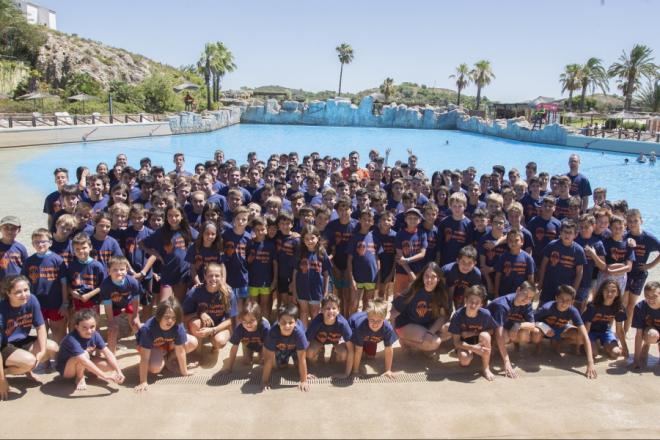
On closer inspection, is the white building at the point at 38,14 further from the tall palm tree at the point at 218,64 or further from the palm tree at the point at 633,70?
the palm tree at the point at 633,70

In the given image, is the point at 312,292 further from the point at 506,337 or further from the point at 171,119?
the point at 171,119

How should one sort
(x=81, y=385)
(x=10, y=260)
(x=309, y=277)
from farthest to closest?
(x=309, y=277) < (x=10, y=260) < (x=81, y=385)

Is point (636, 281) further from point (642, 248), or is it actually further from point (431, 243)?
point (431, 243)

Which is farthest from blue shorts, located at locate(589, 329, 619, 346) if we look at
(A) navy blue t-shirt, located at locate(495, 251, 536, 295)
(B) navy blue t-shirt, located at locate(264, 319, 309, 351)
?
(B) navy blue t-shirt, located at locate(264, 319, 309, 351)

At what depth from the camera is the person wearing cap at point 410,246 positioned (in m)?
5.96

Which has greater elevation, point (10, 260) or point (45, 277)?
point (10, 260)

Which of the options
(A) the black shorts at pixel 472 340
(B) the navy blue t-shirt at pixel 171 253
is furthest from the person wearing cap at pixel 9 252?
(A) the black shorts at pixel 472 340

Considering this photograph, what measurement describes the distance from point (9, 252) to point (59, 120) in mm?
23356

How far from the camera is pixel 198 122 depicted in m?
32.9

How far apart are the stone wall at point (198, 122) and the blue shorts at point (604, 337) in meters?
29.3

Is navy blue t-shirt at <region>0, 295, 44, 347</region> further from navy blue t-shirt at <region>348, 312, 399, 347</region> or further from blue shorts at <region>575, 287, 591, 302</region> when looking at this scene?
blue shorts at <region>575, 287, 591, 302</region>

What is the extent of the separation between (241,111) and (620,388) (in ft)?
135

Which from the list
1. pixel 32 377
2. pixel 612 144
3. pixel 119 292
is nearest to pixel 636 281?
pixel 119 292

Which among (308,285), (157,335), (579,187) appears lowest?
(157,335)
